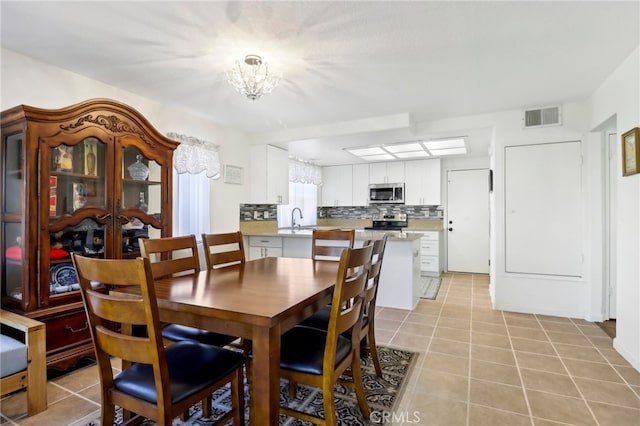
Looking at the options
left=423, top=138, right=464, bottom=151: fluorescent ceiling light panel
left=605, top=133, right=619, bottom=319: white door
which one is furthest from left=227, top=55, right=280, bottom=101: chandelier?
left=605, top=133, right=619, bottom=319: white door

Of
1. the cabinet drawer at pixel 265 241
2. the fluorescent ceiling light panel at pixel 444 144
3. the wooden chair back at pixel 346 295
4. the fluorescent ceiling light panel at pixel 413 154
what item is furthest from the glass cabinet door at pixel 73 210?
the fluorescent ceiling light panel at pixel 413 154

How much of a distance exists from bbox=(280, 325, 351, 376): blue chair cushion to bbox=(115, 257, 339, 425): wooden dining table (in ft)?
0.68

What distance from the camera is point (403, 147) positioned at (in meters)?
4.76

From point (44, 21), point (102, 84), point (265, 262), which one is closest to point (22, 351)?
point (265, 262)

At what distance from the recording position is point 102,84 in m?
2.79

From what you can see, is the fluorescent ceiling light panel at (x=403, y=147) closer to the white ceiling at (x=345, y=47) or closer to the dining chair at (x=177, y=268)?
the white ceiling at (x=345, y=47)

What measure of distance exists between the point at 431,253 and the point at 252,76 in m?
4.43

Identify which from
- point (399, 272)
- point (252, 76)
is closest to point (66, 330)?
point (252, 76)

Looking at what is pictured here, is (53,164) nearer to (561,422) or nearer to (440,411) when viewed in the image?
(440,411)

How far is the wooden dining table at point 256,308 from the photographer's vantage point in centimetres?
117

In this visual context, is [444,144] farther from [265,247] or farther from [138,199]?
[138,199]

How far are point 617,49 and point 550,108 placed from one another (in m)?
1.22

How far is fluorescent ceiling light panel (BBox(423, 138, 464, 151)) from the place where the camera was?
14.5 feet

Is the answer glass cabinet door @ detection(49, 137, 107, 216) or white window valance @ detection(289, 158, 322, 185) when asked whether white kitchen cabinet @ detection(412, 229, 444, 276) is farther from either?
glass cabinet door @ detection(49, 137, 107, 216)
